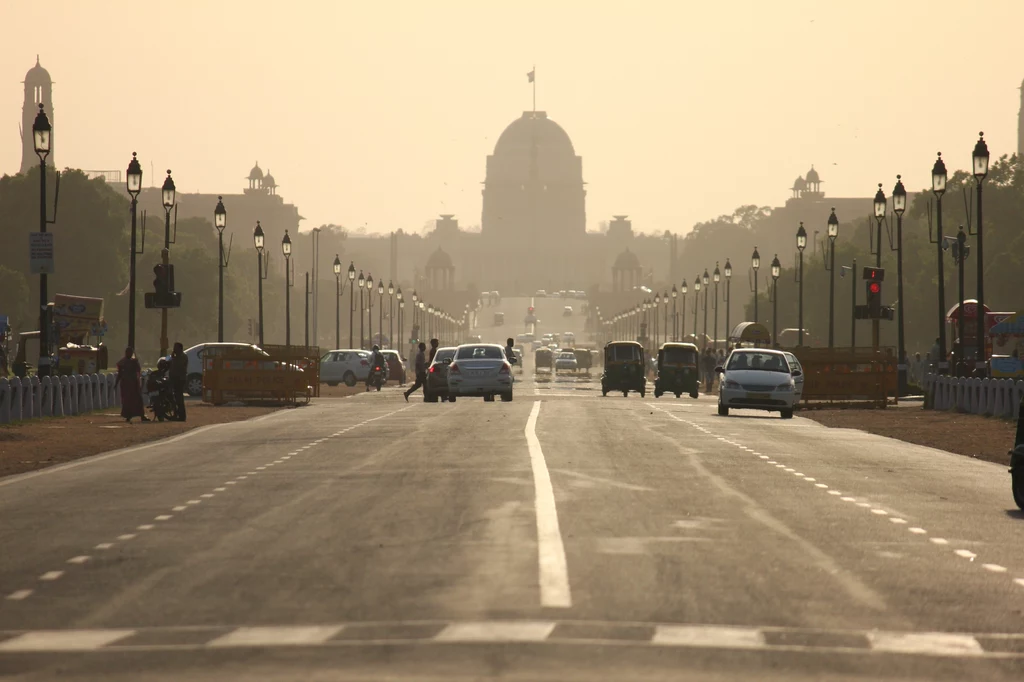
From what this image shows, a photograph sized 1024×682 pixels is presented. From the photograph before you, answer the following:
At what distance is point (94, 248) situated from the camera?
99188mm

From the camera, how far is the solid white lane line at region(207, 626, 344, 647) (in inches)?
348

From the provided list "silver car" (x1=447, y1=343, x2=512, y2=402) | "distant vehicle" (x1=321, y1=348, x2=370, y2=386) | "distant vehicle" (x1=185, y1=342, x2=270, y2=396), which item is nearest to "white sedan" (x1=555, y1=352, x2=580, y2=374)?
"distant vehicle" (x1=321, y1=348, x2=370, y2=386)

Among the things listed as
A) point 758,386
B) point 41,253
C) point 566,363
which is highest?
point 41,253

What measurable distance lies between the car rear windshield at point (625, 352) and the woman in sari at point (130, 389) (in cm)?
2917

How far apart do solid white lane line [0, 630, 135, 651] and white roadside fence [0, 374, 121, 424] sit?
80.6ft

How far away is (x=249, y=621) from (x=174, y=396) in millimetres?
26441

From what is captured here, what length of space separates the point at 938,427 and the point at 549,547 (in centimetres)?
2312

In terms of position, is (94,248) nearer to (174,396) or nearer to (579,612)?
(174,396)

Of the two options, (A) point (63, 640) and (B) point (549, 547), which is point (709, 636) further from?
(B) point (549, 547)

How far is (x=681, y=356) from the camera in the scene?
61000 millimetres

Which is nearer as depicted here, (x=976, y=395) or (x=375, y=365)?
(x=976, y=395)

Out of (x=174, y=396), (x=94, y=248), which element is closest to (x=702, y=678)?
(x=174, y=396)

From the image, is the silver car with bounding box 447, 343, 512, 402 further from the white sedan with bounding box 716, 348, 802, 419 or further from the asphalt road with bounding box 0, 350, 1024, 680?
the asphalt road with bounding box 0, 350, 1024, 680

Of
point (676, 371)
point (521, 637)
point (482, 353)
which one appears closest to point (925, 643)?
point (521, 637)
